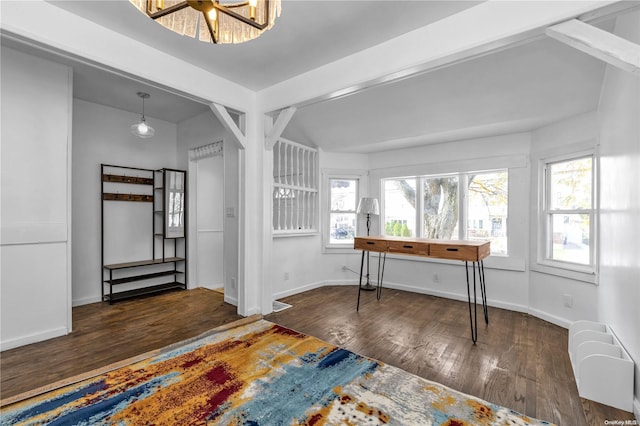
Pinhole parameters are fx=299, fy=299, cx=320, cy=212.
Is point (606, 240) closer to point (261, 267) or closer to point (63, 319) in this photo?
point (261, 267)

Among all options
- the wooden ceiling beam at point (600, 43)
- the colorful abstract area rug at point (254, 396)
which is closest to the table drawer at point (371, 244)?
the colorful abstract area rug at point (254, 396)

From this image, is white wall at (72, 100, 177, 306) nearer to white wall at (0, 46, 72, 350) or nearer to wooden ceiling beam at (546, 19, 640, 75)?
white wall at (0, 46, 72, 350)

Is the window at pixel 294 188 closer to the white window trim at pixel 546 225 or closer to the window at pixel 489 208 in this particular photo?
the window at pixel 489 208

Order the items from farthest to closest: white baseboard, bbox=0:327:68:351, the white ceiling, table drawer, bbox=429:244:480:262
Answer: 1. table drawer, bbox=429:244:480:262
2. white baseboard, bbox=0:327:68:351
3. the white ceiling

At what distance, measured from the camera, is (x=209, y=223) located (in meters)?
5.04

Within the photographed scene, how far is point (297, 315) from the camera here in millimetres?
3518

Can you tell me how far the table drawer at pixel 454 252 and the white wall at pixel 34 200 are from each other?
3.76m

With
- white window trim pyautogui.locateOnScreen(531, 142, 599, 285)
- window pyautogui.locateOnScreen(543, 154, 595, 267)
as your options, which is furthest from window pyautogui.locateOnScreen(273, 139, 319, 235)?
window pyautogui.locateOnScreen(543, 154, 595, 267)

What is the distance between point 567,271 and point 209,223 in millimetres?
4907

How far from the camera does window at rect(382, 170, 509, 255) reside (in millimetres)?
4051

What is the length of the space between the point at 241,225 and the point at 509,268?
11.2 ft

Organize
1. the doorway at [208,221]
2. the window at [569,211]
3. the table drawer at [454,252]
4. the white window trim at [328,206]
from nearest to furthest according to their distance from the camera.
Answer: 1. the table drawer at [454,252]
2. the window at [569,211]
3. the doorway at [208,221]
4. the white window trim at [328,206]

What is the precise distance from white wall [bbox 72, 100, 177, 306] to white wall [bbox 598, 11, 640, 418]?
208 inches

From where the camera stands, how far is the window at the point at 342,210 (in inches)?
203
